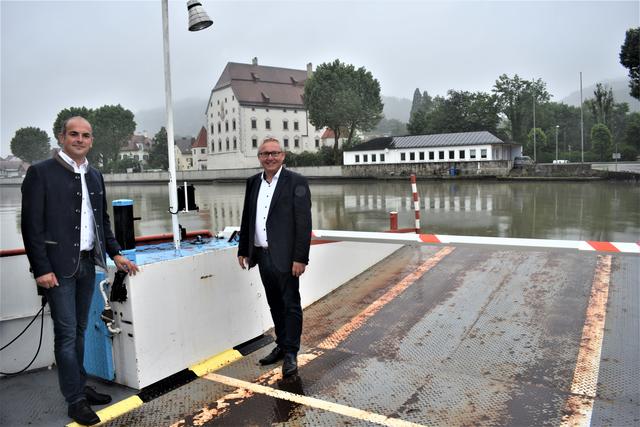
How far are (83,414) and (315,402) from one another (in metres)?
1.55

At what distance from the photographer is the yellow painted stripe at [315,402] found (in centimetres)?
323

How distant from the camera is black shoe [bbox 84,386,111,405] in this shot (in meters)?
3.52

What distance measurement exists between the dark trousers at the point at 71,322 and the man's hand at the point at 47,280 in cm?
10

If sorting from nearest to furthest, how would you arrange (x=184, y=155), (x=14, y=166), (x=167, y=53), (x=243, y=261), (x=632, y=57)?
(x=243, y=261) → (x=167, y=53) → (x=14, y=166) → (x=632, y=57) → (x=184, y=155)

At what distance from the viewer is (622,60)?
136 feet

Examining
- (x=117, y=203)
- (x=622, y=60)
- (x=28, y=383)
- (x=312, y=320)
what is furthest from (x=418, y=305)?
(x=622, y=60)

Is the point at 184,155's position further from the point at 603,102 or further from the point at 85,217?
the point at 85,217

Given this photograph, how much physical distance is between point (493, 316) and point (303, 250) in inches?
98.6

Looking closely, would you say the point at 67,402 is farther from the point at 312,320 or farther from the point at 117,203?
the point at 312,320

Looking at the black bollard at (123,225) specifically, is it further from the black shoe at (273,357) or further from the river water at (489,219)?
the river water at (489,219)

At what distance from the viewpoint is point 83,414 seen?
3.29 m

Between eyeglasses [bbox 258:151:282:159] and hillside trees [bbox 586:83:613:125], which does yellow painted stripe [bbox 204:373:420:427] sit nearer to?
eyeglasses [bbox 258:151:282:159]

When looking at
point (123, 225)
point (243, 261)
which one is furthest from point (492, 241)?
point (123, 225)

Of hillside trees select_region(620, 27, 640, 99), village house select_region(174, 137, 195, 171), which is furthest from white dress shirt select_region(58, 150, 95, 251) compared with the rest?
village house select_region(174, 137, 195, 171)
